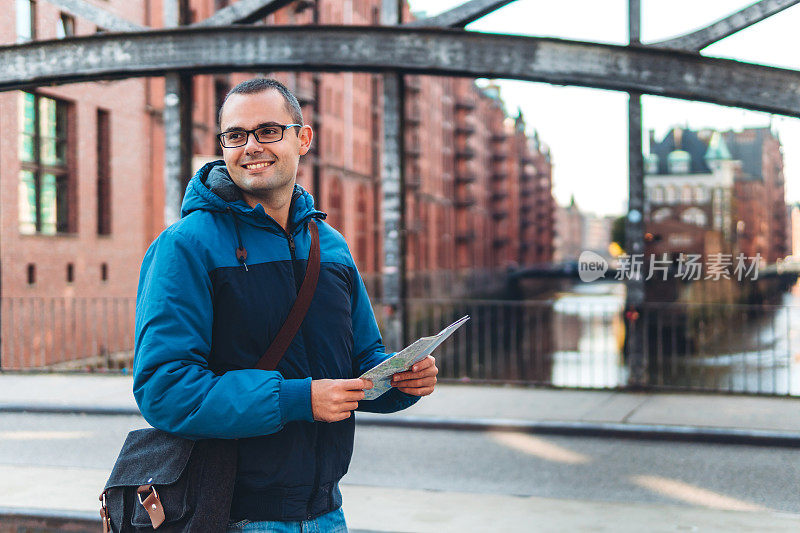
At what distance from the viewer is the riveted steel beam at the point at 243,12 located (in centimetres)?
877

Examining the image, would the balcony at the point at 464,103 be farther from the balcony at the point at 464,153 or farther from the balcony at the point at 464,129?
the balcony at the point at 464,153

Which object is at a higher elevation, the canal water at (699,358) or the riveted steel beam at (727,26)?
the riveted steel beam at (727,26)

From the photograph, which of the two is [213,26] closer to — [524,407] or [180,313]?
[524,407]

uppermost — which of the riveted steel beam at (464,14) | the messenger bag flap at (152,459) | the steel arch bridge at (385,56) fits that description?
the riveted steel beam at (464,14)

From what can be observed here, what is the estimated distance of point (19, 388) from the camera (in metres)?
11.2

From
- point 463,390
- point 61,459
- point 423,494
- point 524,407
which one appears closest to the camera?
point 423,494

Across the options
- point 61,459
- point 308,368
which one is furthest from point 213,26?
point 308,368

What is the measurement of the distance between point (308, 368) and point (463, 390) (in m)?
8.58

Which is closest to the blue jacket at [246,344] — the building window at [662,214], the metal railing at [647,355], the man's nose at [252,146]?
the man's nose at [252,146]

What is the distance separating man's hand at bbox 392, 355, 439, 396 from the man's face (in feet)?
2.01

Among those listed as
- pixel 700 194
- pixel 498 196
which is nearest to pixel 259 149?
pixel 700 194

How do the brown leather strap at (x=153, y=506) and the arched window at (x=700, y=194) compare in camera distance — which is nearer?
the brown leather strap at (x=153, y=506)

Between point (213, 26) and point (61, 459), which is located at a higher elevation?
point (213, 26)

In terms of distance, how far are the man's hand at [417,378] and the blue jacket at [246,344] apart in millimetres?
168
